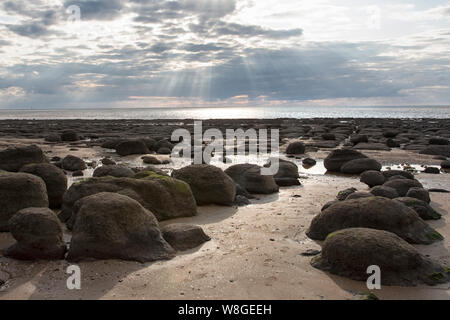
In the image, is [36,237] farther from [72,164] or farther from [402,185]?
[72,164]

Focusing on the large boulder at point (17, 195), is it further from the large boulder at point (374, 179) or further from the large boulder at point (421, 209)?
the large boulder at point (374, 179)

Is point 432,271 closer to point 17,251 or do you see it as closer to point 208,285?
point 208,285

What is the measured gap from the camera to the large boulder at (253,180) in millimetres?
10008

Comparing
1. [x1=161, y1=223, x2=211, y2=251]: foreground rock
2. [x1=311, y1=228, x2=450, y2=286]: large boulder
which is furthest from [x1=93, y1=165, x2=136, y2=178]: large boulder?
[x1=311, y1=228, x2=450, y2=286]: large boulder

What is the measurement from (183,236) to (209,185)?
283 centimetres

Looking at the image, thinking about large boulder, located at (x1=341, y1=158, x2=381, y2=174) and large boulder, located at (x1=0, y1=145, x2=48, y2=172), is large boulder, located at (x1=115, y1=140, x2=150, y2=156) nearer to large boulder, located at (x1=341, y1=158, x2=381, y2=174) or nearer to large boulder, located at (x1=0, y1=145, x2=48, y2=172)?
large boulder, located at (x1=0, y1=145, x2=48, y2=172)

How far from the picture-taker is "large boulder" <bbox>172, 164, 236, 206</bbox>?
341 inches

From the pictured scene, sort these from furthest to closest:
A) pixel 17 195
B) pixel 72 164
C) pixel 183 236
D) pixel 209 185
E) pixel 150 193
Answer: pixel 72 164, pixel 209 185, pixel 150 193, pixel 17 195, pixel 183 236

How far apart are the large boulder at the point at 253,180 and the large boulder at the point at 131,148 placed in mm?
9060

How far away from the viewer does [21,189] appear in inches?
262

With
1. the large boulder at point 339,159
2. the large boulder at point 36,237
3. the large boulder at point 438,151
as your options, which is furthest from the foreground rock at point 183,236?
the large boulder at point 438,151

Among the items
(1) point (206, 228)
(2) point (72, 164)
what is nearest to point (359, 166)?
(1) point (206, 228)

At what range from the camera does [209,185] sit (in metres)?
8.73
